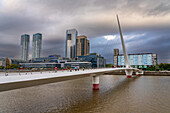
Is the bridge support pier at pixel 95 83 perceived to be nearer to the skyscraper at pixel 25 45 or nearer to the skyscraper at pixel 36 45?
the skyscraper at pixel 25 45

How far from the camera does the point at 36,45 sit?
181 metres

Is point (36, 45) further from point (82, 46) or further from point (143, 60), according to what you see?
point (143, 60)

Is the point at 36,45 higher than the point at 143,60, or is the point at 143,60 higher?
the point at 36,45

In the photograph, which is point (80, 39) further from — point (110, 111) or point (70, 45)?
point (110, 111)

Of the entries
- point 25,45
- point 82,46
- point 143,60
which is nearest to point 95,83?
point 143,60

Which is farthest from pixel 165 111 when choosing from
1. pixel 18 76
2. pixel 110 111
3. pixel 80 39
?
pixel 80 39

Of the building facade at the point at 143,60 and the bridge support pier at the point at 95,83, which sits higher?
the building facade at the point at 143,60

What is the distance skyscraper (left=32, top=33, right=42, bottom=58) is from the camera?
18050 cm

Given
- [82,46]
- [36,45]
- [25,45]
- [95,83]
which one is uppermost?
[36,45]

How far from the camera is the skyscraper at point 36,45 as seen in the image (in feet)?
592

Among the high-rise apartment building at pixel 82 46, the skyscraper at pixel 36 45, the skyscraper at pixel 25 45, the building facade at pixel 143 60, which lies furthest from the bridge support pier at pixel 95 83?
the skyscraper at pixel 36 45

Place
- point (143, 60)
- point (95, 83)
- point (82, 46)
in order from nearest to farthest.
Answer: point (95, 83) < point (143, 60) < point (82, 46)

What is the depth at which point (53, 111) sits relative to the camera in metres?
11.4

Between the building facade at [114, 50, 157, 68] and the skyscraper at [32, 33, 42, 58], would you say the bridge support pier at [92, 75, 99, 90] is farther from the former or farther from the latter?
the skyscraper at [32, 33, 42, 58]
